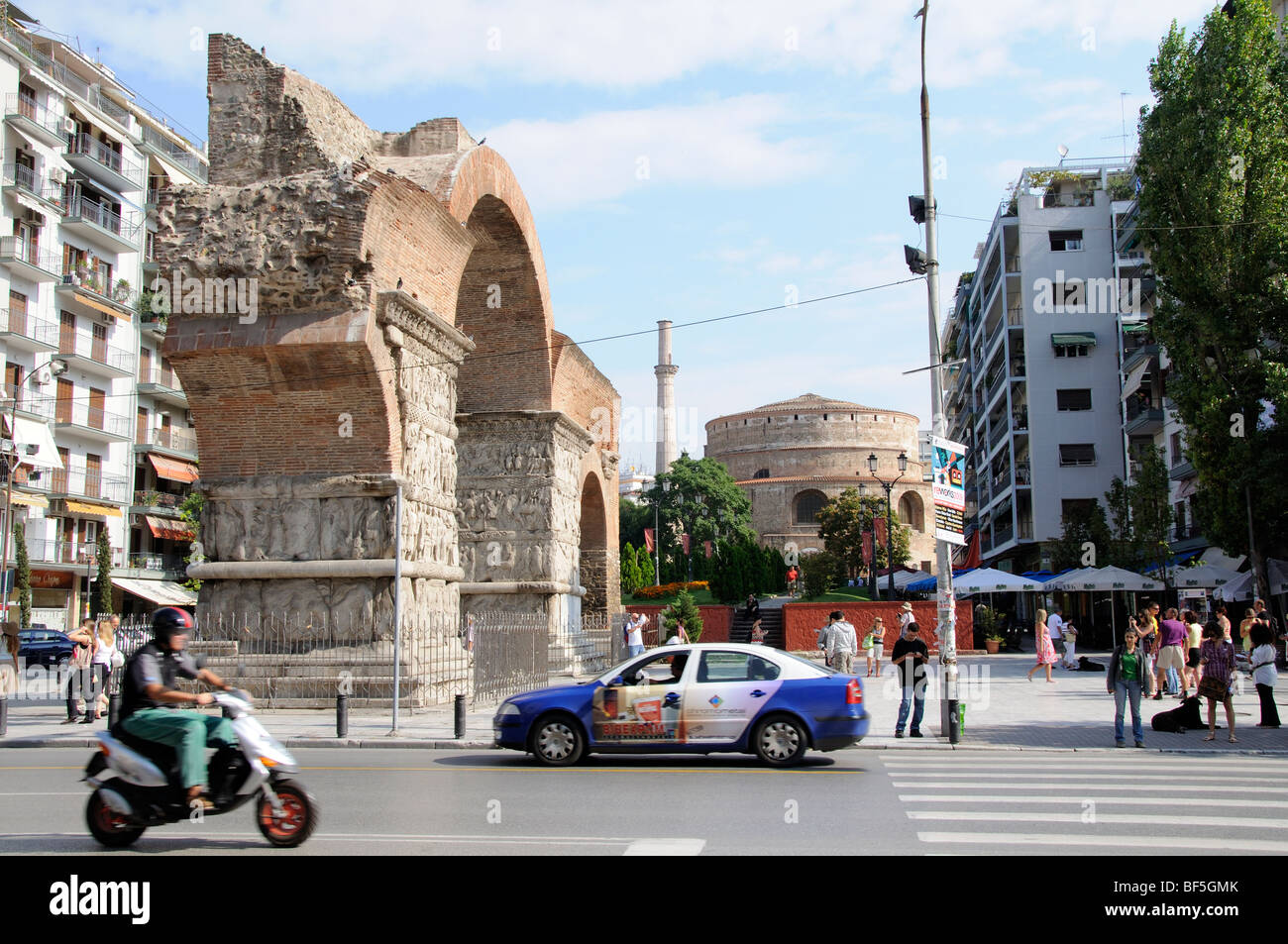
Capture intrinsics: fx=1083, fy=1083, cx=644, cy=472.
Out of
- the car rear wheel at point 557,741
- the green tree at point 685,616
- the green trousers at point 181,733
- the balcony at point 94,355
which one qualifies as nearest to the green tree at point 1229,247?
the green tree at point 685,616

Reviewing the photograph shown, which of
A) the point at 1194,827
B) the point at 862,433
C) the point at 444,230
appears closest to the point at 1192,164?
the point at 444,230

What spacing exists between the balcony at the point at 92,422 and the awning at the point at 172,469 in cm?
183

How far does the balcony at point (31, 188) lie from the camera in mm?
34075

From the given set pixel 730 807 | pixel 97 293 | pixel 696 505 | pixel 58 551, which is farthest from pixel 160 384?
pixel 730 807

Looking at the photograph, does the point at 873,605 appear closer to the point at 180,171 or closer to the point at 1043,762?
the point at 1043,762

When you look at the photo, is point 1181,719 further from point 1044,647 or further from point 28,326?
point 28,326

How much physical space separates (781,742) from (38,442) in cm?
3128

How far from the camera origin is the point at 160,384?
41.8 metres

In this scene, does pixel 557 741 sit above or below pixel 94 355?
below

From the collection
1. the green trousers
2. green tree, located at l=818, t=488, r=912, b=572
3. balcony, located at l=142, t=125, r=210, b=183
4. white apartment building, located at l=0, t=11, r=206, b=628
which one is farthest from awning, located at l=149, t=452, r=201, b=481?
the green trousers

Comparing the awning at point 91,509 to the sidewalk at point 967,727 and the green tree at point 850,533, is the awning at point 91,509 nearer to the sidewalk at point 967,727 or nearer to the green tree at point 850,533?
the sidewalk at point 967,727

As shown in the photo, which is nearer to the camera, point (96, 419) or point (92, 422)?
point (92, 422)

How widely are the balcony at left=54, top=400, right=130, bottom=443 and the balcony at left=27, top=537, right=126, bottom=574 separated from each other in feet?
12.4

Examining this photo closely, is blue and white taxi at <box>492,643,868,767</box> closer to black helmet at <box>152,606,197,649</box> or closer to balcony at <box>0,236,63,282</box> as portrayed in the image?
black helmet at <box>152,606,197,649</box>
